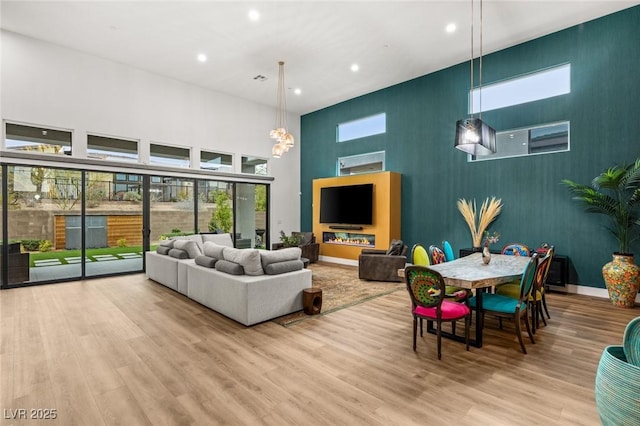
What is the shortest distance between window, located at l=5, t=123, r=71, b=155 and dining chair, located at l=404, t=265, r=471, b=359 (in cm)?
713

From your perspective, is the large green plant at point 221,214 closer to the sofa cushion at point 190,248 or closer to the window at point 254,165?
the window at point 254,165

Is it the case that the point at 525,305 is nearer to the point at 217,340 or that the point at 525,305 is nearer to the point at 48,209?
the point at 217,340

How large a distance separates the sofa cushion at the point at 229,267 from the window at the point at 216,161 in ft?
15.5

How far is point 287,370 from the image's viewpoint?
287 cm

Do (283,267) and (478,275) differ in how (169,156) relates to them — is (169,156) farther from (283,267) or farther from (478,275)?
(478,275)

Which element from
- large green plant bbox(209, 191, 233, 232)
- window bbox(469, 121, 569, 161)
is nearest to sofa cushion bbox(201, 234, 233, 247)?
large green plant bbox(209, 191, 233, 232)

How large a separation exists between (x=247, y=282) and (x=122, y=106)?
5.73 meters

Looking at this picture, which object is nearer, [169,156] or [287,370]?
[287,370]

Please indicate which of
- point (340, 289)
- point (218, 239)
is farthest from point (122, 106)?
point (340, 289)

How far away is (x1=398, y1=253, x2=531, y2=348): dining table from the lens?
312 cm

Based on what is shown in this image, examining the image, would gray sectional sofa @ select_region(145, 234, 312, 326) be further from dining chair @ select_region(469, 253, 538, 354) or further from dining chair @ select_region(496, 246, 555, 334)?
dining chair @ select_region(496, 246, 555, 334)

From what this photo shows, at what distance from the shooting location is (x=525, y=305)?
11.4 feet

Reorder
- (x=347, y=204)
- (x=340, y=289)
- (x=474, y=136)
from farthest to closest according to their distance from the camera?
Answer: (x=347, y=204) → (x=340, y=289) → (x=474, y=136)

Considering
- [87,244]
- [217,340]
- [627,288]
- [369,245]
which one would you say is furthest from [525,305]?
[87,244]
